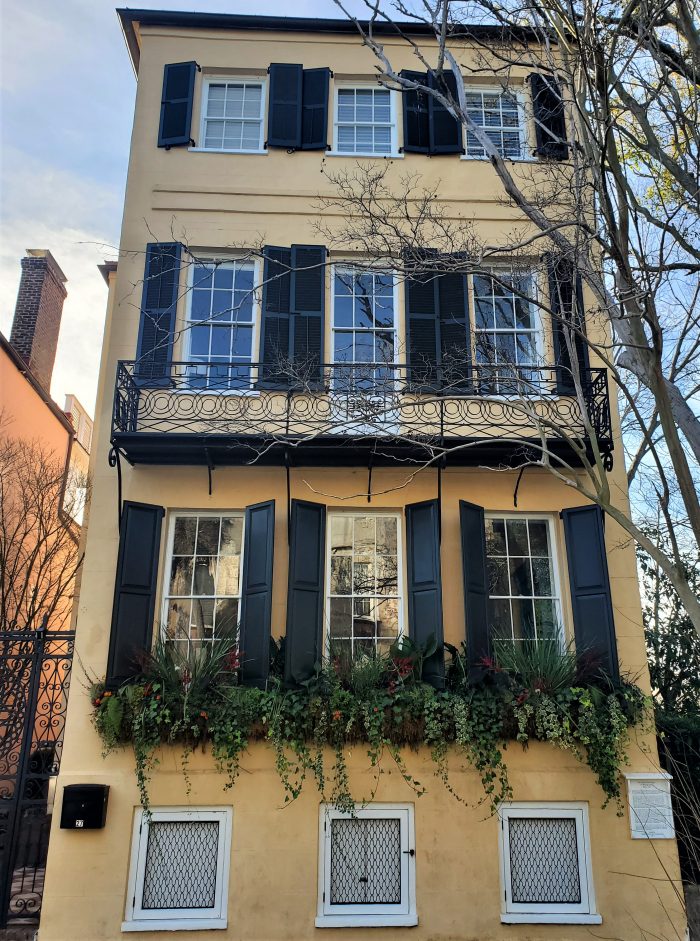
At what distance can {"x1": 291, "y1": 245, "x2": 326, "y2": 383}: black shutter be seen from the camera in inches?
404

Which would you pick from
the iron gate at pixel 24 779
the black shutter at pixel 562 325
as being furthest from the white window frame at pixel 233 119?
the iron gate at pixel 24 779

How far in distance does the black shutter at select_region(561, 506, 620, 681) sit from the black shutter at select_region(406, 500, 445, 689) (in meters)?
1.59

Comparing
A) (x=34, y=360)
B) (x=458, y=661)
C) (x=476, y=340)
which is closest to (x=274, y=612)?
(x=458, y=661)

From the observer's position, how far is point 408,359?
33.8 feet

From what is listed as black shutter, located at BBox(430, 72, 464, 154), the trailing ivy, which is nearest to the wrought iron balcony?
the trailing ivy

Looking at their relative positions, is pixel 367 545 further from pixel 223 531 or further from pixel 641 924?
pixel 641 924

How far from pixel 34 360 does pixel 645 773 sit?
1324 centimetres

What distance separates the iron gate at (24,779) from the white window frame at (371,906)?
2.98 metres

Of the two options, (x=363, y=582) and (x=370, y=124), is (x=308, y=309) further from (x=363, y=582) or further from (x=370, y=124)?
(x=363, y=582)

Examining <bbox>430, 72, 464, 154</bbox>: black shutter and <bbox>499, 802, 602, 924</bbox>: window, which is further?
<bbox>430, 72, 464, 154</bbox>: black shutter

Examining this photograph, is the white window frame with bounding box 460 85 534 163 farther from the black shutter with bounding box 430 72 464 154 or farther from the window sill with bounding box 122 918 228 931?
the window sill with bounding box 122 918 228 931

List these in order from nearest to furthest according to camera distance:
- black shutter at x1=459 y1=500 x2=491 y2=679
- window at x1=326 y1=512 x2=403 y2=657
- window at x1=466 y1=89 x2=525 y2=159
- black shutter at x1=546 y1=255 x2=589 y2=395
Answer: black shutter at x1=459 y1=500 x2=491 y2=679
window at x1=326 y1=512 x2=403 y2=657
black shutter at x1=546 y1=255 x2=589 y2=395
window at x1=466 y1=89 x2=525 y2=159

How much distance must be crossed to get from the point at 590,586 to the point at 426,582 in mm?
1870

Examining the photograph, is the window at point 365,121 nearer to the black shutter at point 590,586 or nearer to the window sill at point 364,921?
the black shutter at point 590,586
